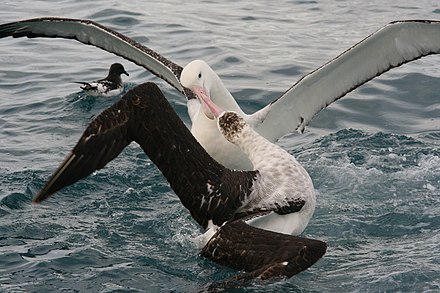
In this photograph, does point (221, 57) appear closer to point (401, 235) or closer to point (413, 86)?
point (413, 86)

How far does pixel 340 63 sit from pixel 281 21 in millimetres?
7440

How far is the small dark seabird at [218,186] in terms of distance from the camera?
6.25m

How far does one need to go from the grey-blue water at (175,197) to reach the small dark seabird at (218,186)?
1.18 feet

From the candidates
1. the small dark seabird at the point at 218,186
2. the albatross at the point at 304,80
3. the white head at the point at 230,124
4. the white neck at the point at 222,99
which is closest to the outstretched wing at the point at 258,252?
the small dark seabird at the point at 218,186

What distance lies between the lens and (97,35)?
9930 millimetres

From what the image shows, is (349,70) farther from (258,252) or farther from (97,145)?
(97,145)

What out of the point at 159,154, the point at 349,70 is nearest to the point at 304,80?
the point at 349,70

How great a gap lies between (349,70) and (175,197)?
2.11 metres

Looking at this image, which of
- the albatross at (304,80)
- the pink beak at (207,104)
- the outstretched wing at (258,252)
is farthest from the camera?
the albatross at (304,80)

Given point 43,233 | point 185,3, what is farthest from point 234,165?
point 185,3

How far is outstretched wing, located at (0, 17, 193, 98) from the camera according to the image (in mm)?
9555

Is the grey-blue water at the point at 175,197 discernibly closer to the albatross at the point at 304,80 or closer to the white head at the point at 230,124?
the albatross at the point at 304,80

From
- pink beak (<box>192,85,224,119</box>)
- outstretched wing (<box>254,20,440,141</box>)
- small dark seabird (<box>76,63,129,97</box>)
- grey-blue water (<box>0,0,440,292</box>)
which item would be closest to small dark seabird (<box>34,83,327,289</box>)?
grey-blue water (<box>0,0,440,292</box>)

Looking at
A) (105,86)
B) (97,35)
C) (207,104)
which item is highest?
(97,35)
